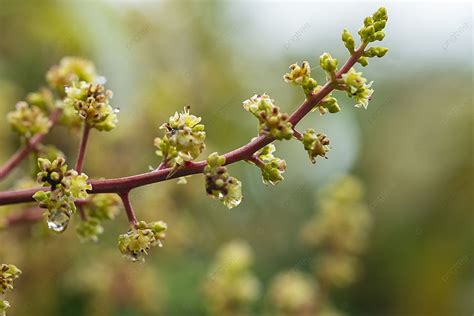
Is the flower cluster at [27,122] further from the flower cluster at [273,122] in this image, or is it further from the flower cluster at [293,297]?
the flower cluster at [293,297]

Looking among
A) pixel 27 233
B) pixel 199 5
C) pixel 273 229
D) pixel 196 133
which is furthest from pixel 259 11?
pixel 196 133

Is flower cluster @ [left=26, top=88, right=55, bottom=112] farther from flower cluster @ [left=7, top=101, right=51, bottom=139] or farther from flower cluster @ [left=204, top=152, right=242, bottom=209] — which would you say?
flower cluster @ [left=204, top=152, right=242, bottom=209]

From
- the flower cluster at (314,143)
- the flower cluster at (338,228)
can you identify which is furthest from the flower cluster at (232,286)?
the flower cluster at (314,143)

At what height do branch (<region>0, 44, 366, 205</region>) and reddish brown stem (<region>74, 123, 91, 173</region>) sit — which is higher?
reddish brown stem (<region>74, 123, 91, 173</region>)

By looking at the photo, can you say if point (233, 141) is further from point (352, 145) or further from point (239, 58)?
point (352, 145)

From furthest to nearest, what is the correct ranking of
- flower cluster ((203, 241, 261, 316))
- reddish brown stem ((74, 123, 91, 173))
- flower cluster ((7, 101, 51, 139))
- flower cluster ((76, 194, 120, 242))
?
flower cluster ((203, 241, 261, 316))
flower cluster ((7, 101, 51, 139))
flower cluster ((76, 194, 120, 242))
reddish brown stem ((74, 123, 91, 173))

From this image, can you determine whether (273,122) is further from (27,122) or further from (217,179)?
(27,122)

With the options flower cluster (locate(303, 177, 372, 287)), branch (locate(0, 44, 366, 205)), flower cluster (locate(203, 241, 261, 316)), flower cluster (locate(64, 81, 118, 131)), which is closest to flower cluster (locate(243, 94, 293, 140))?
branch (locate(0, 44, 366, 205))
